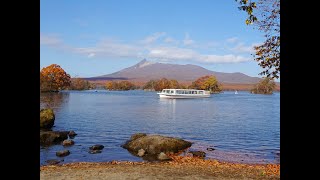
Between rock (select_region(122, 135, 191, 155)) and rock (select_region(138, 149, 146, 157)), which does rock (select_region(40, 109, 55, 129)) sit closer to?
rock (select_region(122, 135, 191, 155))

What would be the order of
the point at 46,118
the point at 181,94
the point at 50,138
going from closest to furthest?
1. the point at 50,138
2. the point at 46,118
3. the point at 181,94

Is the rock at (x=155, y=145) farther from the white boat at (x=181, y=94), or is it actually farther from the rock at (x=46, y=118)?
the white boat at (x=181, y=94)

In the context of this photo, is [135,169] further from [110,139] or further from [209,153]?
[110,139]

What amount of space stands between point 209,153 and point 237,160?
130 inches

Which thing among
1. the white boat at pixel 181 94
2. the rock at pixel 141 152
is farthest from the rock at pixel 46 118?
the white boat at pixel 181 94

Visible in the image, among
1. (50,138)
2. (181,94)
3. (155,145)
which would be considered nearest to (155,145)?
(155,145)

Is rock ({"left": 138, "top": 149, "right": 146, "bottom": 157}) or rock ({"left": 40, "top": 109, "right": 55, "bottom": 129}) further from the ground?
rock ({"left": 40, "top": 109, "right": 55, "bottom": 129})

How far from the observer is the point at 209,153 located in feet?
88.0

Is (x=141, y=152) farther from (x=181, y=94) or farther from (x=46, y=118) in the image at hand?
(x=181, y=94)

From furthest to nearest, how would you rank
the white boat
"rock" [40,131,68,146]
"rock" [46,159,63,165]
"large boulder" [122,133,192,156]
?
the white boat
"rock" [40,131,68,146]
"large boulder" [122,133,192,156]
"rock" [46,159,63,165]

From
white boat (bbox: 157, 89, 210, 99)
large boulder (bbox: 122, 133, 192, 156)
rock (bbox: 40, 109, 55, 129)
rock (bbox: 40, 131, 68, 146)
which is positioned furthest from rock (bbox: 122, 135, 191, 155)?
white boat (bbox: 157, 89, 210, 99)
